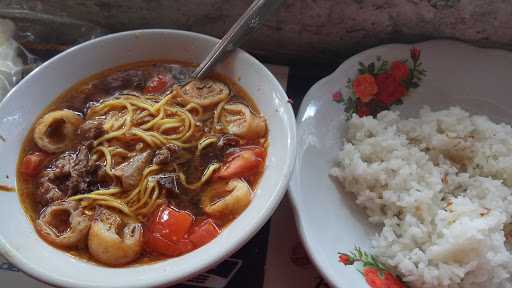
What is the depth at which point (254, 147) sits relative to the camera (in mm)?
1751

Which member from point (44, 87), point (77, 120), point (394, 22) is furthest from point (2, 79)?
point (394, 22)

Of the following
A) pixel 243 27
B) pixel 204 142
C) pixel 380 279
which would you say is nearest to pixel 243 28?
pixel 243 27

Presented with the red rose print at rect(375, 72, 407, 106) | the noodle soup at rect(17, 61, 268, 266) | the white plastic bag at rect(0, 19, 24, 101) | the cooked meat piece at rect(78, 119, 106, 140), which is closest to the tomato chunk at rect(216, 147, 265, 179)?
the noodle soup at rect(17, 61, 268, 266)

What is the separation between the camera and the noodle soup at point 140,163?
5.13ft

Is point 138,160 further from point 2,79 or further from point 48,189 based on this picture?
point 2,79

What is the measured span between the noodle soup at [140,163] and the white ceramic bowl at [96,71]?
4 centimetres

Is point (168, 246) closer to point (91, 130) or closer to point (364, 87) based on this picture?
point (91, 130)

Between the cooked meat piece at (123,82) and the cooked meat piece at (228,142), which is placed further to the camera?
A: the cooked meat piece at (123,82)

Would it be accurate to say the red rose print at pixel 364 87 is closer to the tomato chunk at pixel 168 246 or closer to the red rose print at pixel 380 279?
the red rose print at pixel 380 279

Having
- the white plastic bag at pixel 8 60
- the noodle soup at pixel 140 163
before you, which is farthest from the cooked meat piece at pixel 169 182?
the white plastic bag at pixel 8 60

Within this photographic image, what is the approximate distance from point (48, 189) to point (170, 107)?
0.50 meters

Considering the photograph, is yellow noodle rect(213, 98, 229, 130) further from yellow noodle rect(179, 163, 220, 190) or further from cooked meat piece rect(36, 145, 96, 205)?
cooked meat piece rect(36, 145, 96, 205)

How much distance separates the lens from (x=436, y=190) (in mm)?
1810

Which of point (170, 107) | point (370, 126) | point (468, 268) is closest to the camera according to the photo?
point (468, 268)
